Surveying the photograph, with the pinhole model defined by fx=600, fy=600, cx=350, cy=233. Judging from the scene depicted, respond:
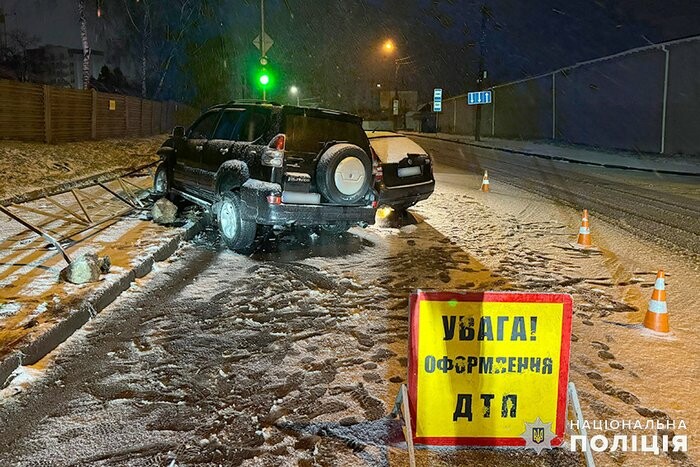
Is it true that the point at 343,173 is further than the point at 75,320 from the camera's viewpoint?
Yes

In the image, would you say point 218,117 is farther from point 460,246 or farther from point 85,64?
point 85,64

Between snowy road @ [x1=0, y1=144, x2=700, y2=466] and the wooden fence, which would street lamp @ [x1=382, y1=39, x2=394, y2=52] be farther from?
snowy road @ [x1=0, y1=144, x2=700, y2=466]

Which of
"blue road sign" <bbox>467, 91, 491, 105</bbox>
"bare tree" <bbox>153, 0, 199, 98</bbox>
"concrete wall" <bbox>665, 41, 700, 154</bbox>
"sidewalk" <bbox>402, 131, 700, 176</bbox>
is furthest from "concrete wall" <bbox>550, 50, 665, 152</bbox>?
"bare tree" <bbox>153, 0, 199, 98</bbox>

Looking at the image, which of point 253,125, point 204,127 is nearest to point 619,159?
point 204,127

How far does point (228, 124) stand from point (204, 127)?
1.06 m

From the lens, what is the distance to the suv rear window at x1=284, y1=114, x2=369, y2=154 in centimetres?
764

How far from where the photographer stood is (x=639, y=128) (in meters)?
27.5

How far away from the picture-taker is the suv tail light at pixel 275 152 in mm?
7461

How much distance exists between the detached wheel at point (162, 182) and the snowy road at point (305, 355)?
2.09 meters

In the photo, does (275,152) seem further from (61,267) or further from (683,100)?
(683,100)

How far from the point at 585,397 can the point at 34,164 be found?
13.6 meters

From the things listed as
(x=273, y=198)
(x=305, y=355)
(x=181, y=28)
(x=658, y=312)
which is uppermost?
(x=181, y=28)

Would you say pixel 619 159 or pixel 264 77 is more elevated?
pixel 264 77

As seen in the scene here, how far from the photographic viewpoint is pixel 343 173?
302 inches
